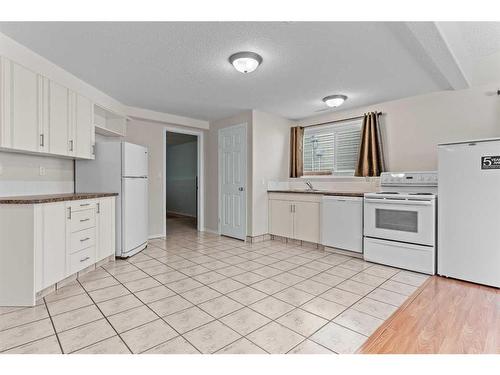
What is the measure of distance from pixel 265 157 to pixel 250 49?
2463 mm

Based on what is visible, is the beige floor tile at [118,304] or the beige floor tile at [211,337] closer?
the beige floor tile at [211,337]

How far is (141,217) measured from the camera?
393 centimetres

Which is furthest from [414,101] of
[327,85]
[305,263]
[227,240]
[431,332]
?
[227,240]

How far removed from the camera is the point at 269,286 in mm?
2598

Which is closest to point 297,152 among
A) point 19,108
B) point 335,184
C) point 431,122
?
point 335,184

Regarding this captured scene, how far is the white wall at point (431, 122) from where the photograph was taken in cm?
315

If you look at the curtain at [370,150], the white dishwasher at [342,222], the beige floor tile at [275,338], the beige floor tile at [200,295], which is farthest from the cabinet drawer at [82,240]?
the curtain at [370,150]

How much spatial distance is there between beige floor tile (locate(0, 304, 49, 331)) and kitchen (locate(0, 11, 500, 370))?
0.05 ft

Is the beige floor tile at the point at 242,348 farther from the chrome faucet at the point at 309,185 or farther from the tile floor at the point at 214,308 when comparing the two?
the chrome faucet at the point at 309,185

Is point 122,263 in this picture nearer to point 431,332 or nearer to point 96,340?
point 96,340

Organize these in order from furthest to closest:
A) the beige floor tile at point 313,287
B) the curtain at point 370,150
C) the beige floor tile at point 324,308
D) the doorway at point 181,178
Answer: the doorway at point 181,178, the curtain at point 370,150, the beige floor tile at point 313,287, the beige floor tile at point 324,308

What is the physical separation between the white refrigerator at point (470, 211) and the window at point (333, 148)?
1612mm

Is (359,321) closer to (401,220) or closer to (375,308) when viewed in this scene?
(375,308)
